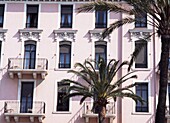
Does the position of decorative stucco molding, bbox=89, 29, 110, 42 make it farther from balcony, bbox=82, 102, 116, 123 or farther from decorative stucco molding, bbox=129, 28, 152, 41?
balcony, bbox=82, 102, 116, 123

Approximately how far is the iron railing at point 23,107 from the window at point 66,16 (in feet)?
22.9

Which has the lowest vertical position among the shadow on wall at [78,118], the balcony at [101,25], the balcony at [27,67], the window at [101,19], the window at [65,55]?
the shadow on wall at [78,118]

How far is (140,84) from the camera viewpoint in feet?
99.8

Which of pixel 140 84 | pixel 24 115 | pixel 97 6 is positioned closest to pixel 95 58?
pixel 140 84

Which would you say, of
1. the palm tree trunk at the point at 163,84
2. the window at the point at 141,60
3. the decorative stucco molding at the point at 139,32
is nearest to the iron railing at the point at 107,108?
the window at the point at 141,60

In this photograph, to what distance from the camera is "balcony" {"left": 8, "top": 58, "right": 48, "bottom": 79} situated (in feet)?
97.5

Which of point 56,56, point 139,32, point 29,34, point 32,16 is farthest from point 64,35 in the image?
point 139,32

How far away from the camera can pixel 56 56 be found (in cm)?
3088

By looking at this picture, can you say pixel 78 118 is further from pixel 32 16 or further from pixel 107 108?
pixel 32 16

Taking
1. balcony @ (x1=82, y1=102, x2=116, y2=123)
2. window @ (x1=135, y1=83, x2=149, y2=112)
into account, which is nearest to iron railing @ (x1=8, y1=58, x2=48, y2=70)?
balcony @ (x1=82, y1=102, x2=116, y2=123)

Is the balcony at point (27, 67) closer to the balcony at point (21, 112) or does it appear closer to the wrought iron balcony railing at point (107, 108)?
the balcony at point (21, 112)

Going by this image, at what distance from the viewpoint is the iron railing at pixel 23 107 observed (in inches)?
1155

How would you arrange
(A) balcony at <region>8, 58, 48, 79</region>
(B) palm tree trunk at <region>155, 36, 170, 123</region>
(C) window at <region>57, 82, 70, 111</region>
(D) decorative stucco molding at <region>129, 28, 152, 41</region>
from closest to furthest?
(B) palm tree trunk at <region>155, 36, 170, 123</region>
(A) balcony at <region>8, 58, 48, 79</region>
(C) window at <region>57, 82, 70, 111</region>
(D) decorative stucco molding at <region>129, 28, 152, 41</region>

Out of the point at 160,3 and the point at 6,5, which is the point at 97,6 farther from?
the point at 6,5
